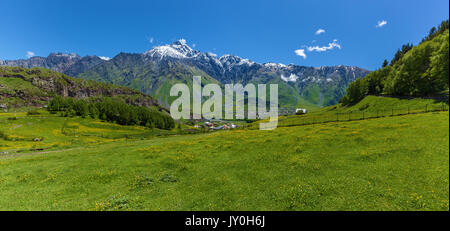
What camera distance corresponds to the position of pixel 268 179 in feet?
50.7

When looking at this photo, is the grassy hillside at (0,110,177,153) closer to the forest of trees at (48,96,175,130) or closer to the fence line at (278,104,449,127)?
the forest of trees at (48,96,175,130)

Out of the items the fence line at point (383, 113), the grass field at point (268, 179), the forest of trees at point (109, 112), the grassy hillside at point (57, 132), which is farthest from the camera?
the forest of trees at point (109, 112)

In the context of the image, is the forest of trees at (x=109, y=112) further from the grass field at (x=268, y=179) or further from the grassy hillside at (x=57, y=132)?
the grass field at (x=268, y=179)

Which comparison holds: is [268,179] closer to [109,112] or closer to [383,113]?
[383,113]

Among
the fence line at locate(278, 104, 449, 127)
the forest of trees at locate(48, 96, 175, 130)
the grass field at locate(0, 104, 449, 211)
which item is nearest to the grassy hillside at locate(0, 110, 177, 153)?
the forest of trees at locate(48, 96, 175, 130)

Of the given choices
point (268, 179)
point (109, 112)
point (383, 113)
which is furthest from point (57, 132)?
point (383, 113)

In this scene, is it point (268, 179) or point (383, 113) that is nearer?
point (268, 179)

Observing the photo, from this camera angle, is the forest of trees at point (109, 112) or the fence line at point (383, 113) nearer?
the fence line at point (383, 113)

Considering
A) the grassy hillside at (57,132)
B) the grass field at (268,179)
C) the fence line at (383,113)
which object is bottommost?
the grassy hillside at (57,132)

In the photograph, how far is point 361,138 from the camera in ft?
74.1

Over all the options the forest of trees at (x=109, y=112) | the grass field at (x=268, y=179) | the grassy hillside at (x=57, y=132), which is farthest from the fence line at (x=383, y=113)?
the forest of trees at (x=109, y=112)

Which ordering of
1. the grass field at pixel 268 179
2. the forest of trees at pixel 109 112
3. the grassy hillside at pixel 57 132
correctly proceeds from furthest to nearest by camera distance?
the forest of trees at pixel 109 112 < the grassy hillside at pixel 57 132 < the grass field at pixel 268 179

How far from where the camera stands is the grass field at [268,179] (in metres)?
11.4
